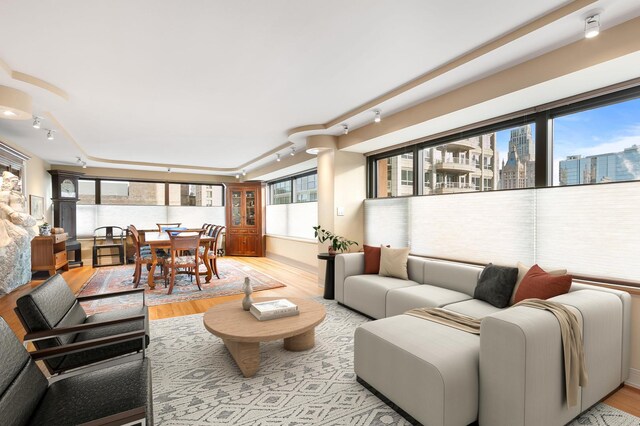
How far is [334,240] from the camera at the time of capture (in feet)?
15.7

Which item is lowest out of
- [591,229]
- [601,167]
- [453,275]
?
[453,275]

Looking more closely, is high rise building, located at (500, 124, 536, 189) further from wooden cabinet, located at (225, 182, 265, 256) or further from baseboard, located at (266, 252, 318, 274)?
wooden cabinet, located at (225, 182, 265, 256)

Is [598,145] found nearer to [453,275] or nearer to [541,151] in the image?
[541,151]

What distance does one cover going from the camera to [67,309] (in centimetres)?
235

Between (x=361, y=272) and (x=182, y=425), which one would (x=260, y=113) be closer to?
(x=361, y=272)

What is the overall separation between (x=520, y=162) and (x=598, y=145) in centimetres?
65

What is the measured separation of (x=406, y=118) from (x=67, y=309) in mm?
3870

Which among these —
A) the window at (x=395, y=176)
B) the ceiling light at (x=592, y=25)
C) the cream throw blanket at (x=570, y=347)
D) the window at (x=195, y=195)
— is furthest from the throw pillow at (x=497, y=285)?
the window at (x=195, y=195)

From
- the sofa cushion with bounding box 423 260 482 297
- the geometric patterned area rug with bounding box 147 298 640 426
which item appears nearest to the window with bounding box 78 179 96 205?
the geometric patterned area rug with bounding box 147 298 640 426

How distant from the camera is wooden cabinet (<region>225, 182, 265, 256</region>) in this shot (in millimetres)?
9195

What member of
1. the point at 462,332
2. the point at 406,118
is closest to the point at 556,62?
the point at 406,118

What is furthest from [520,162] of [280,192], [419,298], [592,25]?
[280,192]

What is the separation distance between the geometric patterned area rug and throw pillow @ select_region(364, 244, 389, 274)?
46.4 inches

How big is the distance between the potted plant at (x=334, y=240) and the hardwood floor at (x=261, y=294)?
2.58 ft
